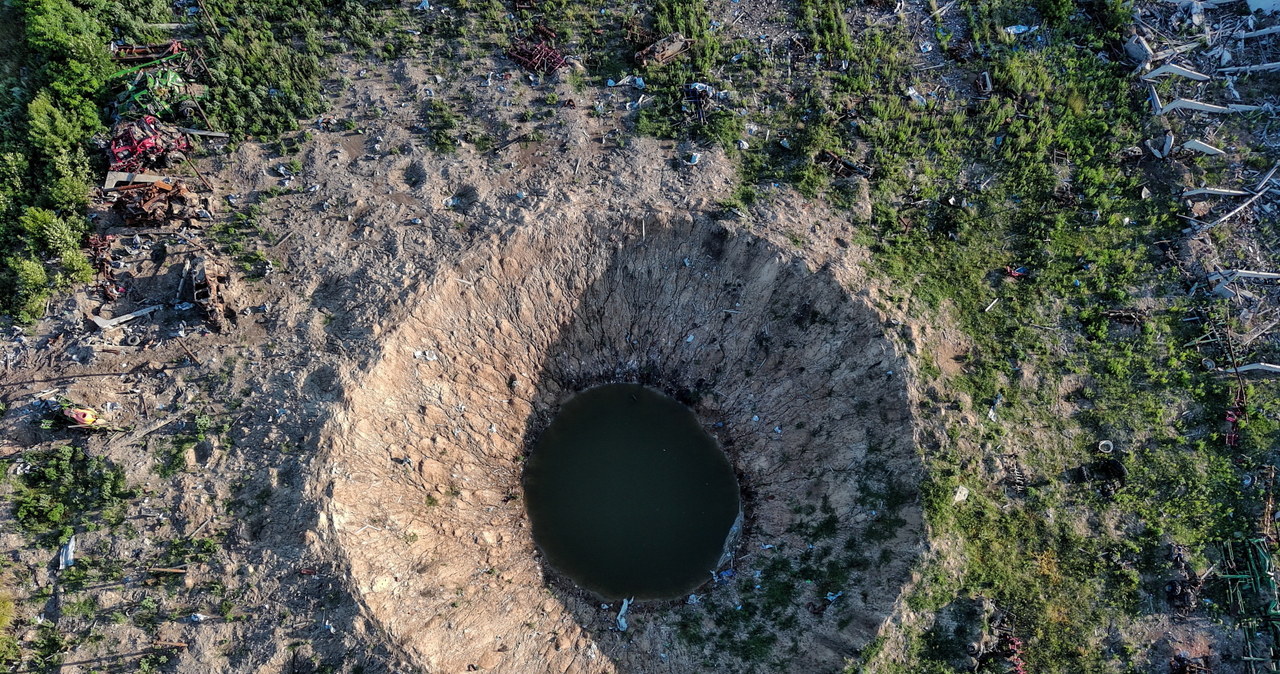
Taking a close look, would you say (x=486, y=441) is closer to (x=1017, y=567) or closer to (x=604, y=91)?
(x=604, y=91)

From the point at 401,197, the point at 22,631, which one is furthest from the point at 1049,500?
the point at 22,631

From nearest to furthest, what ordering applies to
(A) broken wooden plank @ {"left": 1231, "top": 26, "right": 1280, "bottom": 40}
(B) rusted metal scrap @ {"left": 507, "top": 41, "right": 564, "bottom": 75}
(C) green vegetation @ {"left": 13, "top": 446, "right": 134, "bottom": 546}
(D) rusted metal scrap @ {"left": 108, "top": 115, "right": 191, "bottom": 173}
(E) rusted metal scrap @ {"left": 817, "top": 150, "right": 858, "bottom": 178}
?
(C) green vegetation @ {"left": 13, "top": 446, "right": 134, "bottom": 546} → (D) rusted metal scrap @ {"left": 108, "top": 115, "right": 191, "bottom": 173} → (E) rusted metal scrap @ {"left": 817, "top": 150, "right": 858, "bottom": 178} → (A) broken wooden plank @ {"left": 1231, "top": 26, "right": 1280, "bottom": 40} → (B) rusted metal scrap @ {"left": 507, "top": 41, "right": 564, "bottom": 75}

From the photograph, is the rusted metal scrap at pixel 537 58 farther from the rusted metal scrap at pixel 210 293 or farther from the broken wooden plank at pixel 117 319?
the broken wooden plank at pixel 117 319

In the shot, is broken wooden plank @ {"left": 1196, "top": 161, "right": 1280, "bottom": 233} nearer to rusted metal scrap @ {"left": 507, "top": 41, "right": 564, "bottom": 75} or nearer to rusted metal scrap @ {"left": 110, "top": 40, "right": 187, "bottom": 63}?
rusted metal scrap @ {"left": 507, "top": 41, "right": 564, "bottom": 75}

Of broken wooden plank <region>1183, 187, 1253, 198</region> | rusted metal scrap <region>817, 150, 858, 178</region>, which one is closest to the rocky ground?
rusted metal scrap <region>817, 150, 858, 178</region>

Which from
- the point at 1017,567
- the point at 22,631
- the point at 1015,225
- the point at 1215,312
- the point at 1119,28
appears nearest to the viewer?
the point at 22,631

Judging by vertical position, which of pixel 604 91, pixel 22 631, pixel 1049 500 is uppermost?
pixel 604 91

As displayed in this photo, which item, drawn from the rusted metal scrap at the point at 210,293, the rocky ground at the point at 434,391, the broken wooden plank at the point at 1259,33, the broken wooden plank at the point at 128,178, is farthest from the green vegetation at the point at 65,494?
the broken wooden plank at the point at 1259,33
